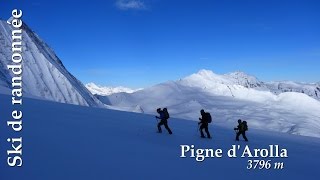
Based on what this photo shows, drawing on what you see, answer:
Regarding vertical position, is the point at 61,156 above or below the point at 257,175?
above

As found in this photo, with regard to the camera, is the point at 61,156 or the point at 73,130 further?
the point at 73,130

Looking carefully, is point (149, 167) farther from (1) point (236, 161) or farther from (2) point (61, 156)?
(1) point (236, 161)

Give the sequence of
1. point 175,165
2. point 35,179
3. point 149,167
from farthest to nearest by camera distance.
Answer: point 175,165 < point 149,167 < point 35,179

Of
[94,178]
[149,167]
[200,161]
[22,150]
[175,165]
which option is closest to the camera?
[94,178]

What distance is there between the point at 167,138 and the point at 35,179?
1028 cm

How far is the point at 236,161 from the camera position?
49.2ft

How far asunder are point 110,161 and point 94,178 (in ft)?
6.29

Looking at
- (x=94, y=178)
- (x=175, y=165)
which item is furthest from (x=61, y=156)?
(x=175, y=165)

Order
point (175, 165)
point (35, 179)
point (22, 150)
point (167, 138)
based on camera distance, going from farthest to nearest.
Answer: point (167, 138), point (175, 165), point (22, 150), point (35, 179)

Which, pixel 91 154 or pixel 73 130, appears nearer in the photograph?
pixel 91 154

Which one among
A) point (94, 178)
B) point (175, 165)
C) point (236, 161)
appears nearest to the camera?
point (94, 178)

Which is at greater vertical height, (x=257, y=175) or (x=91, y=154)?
(x=91, y=154)

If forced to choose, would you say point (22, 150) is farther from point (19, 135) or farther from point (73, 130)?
point (73, 130)

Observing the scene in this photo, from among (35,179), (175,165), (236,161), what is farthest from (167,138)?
(35,179)
